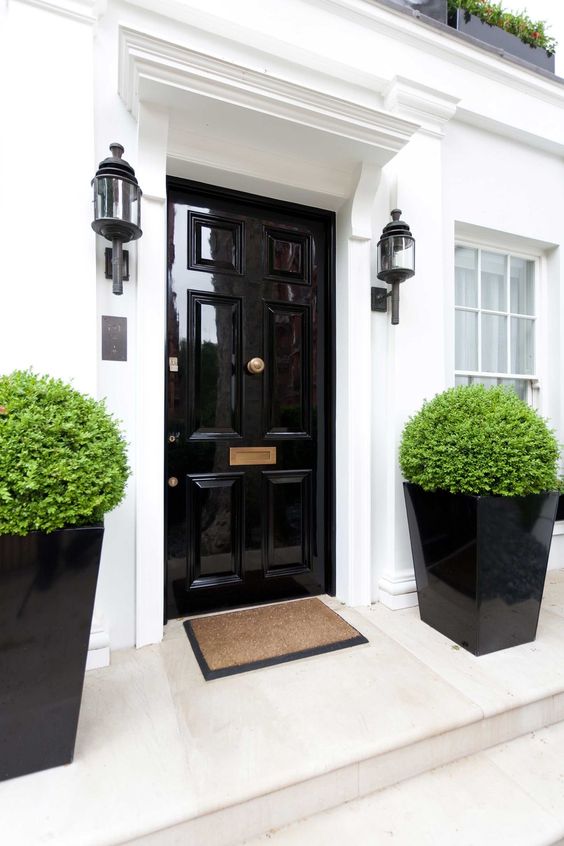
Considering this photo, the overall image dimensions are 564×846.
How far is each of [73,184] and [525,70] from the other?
3075mm

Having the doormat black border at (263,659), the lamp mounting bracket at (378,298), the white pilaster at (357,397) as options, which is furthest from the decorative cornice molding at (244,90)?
the doormat black border at (263,659)

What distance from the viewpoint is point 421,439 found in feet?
6.62

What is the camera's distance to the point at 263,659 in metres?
1.76

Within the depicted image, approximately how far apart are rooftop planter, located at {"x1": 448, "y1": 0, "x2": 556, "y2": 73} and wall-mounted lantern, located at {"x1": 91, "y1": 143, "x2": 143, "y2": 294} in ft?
8.83

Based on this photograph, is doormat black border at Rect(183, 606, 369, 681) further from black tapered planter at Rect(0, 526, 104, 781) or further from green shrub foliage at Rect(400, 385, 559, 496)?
green shrub foliage at Rect(400, 385, 559, 496)

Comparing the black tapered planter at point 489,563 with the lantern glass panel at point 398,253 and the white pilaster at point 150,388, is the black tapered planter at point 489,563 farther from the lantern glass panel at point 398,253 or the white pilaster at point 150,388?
the white pilaster at point 150,388

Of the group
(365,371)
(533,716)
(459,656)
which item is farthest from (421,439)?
(533,716)

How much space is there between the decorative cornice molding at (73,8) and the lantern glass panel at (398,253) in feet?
5.27

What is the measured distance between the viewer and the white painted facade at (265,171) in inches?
66.3

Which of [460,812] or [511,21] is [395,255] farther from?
[511,21]

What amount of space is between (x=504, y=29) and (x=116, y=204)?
3254mm

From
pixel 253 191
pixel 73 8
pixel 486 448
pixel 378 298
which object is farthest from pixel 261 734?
pixel 73 8

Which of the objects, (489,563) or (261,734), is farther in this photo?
(489,563)

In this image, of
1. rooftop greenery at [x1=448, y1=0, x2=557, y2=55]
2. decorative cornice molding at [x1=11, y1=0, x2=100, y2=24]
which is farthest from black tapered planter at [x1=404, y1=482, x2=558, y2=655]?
rooftop greenery at [x1=448, y1=0, x2=557, y2=55]
